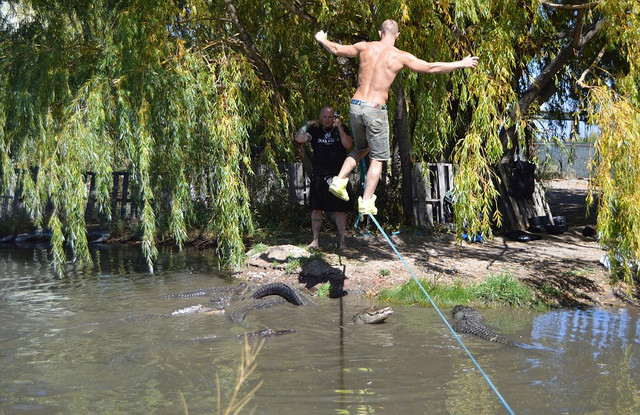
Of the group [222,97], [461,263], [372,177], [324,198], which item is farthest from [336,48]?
[461,263]

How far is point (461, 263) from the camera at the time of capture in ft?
31.1

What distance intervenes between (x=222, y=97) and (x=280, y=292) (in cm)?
276

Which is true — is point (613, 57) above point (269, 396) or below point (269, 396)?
above

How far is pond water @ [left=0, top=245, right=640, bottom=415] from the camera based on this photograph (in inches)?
194

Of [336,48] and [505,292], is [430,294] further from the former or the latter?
[336,48]

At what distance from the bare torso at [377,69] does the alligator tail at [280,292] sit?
276cm

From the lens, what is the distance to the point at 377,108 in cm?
661

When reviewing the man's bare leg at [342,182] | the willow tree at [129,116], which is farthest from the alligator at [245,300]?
the man's bare leg at [342,182]

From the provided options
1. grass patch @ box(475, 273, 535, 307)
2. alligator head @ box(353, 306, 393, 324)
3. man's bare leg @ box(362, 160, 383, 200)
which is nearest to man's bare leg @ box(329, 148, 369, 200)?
man's bare leg @ box(362, 160, 383, 200)

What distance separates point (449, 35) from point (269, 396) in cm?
585

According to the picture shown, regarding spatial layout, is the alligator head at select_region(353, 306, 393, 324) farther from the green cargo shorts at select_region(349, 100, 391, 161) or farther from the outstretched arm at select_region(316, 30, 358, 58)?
the outstretched arm at select_region(316, 30, 358, 58)

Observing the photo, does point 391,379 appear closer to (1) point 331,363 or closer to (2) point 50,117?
(1) point 331,363

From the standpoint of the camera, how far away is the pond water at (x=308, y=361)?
4926mm

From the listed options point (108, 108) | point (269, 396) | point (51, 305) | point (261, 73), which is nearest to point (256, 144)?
point (261, 73)
